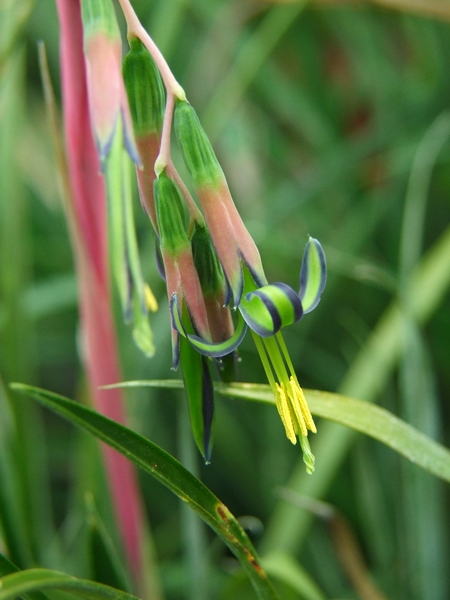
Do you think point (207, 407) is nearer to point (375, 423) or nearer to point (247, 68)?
point (375, 423)

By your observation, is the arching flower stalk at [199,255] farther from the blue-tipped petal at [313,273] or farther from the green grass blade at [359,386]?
the green grass blade at [359,386]

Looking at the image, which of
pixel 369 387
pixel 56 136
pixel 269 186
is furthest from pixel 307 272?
pixel 269 186

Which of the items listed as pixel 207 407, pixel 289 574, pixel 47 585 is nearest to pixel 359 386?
pixel 289 574

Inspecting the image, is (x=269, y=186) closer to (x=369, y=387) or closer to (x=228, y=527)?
(x=369, y=387)

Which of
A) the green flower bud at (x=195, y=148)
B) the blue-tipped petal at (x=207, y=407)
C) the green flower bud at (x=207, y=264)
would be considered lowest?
the blue-tipped petal at (x=207, y=407)

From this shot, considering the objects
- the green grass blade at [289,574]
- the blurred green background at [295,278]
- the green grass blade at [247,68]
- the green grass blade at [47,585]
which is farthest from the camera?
the green grass blade at [247,68]

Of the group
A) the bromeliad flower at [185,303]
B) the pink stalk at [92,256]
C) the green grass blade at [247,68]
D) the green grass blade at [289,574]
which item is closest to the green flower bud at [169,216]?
the bromeliad flower at [185,303]

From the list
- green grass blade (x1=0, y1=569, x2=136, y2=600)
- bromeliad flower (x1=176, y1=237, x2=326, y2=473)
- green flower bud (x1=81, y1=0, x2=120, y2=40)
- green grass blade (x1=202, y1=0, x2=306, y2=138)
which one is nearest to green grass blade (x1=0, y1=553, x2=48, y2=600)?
green grass blade (x1=0, y1=569, x2=136, y2=600)
